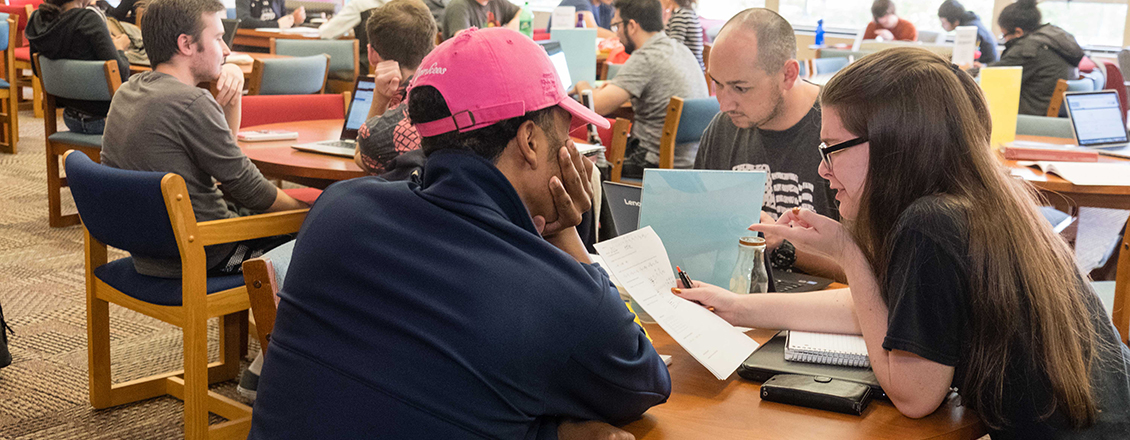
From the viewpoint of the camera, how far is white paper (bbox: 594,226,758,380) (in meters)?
1.27

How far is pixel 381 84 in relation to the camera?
113 inches

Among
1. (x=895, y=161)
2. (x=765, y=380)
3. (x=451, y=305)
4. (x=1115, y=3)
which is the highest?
(x=1115, y=3)

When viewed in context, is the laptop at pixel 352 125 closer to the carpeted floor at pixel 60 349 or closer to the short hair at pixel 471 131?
the carpeted floor at pixel 60 349

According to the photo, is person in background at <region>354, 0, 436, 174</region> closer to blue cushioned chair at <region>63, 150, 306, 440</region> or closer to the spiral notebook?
blue cushioned chair at <region>63, 150, 306, 440</region>

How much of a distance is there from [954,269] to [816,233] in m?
0.26

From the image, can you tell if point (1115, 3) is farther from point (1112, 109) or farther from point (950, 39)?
point (1112, 109)

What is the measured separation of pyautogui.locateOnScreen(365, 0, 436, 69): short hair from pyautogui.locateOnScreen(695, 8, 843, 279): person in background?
1.07 metres

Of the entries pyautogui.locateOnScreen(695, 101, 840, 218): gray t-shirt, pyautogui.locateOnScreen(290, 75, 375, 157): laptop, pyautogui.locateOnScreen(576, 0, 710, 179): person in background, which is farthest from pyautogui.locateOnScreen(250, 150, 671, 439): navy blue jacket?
pyautogui.locateOnScreen(576, 0, 710, 179): person in background

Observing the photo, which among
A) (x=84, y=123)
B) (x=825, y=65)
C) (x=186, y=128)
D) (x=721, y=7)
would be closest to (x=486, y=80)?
(x=186, y=128)

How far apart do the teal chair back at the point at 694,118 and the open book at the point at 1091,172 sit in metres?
1.20

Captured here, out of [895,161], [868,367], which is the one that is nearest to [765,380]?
[868,367]

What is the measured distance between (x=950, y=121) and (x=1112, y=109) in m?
3.01

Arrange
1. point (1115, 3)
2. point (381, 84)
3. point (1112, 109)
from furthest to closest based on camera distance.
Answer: point (1115, 3), point (1112, 109), point (381, 84)

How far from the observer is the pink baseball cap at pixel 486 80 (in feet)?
3.48
